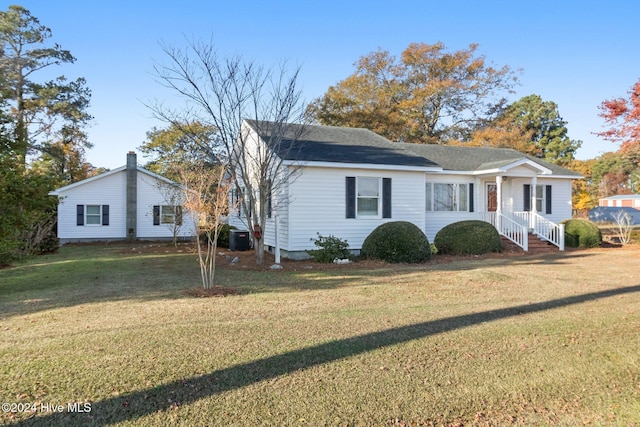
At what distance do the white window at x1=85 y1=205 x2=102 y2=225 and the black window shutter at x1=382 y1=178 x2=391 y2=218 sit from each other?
660 inches

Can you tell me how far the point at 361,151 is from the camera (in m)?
15.5

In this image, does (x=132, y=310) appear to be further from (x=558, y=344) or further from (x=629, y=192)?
(x=629, y=192)

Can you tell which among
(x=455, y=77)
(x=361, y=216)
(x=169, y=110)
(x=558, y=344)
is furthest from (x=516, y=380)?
(x=455, y=77)

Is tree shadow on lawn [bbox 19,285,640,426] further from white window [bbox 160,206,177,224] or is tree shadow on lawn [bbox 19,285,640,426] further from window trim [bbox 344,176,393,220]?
white window [bbox 160,206,177,224]

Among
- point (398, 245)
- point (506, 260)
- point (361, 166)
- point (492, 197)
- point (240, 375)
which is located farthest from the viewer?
point (492, 197)

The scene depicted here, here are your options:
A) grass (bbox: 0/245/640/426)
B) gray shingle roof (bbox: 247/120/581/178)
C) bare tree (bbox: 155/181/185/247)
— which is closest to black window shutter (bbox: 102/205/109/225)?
bare tree (bbox: 155/181/185/247)

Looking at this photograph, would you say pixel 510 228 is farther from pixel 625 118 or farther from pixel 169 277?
pixel 169 277

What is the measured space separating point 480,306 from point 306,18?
38.9ft

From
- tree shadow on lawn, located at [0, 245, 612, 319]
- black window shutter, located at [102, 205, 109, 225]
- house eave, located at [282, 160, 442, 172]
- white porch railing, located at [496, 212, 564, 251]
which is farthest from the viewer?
black window shutter, located at [102, 205, 109, 225]

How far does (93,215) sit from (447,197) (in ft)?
61.3

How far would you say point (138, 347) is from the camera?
462cm

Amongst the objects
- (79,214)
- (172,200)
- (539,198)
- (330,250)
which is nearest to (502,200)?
(539,198)

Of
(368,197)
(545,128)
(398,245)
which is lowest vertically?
(398,245)

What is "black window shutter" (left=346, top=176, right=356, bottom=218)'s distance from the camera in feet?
47.0
